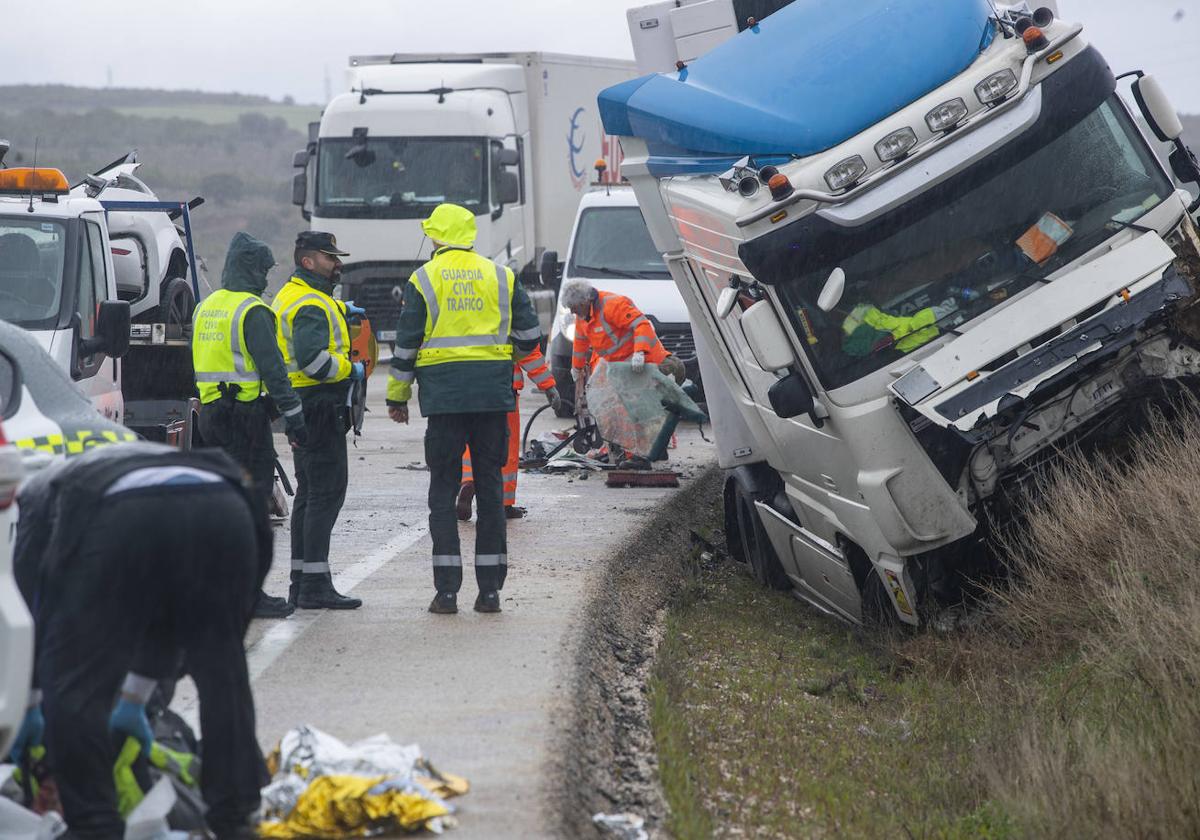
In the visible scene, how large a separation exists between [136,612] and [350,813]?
3.15 ft

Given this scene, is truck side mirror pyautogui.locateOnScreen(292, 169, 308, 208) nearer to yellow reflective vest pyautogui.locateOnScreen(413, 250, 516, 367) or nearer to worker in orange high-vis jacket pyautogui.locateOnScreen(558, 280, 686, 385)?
worker in orange high-vis jacket pyautogui.locateOnScreen(558, 280, 686, 385)

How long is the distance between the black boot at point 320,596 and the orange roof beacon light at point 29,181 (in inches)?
141

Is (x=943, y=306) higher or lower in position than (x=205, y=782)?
higher

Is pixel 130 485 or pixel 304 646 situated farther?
pixel 304 646

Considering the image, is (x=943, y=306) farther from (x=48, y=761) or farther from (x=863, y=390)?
(x=48, y=761)

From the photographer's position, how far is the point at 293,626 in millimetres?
7641

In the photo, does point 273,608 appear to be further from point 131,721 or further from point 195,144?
point 195,144

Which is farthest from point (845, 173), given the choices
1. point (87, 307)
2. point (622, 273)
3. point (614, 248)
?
point (614, 248)

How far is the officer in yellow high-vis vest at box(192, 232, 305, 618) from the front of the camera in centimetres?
792

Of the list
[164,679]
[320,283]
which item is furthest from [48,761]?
[320,283]

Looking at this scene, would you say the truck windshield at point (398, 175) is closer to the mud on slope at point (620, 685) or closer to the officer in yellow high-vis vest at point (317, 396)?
the mud on slope at point (620, 685)

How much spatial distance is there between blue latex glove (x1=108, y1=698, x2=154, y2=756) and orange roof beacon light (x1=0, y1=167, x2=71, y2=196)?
249 inches

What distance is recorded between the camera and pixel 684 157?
856 cm

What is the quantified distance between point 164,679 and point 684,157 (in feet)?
15.6
